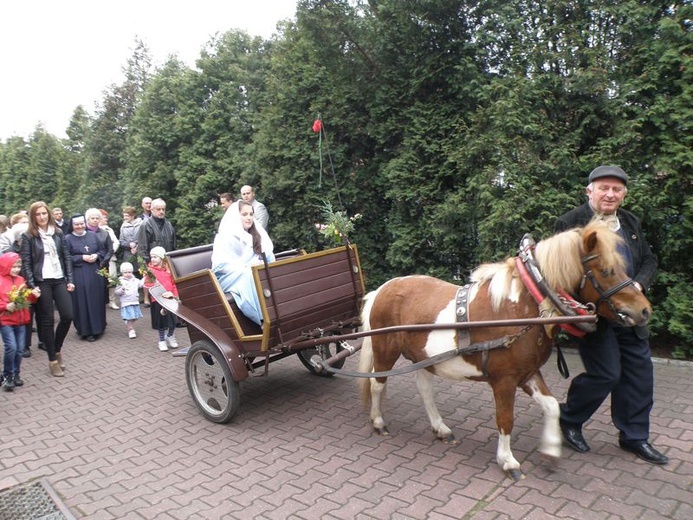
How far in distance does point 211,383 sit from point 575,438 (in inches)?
125

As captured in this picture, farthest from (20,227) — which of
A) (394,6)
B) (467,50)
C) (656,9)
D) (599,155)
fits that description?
(656,9)

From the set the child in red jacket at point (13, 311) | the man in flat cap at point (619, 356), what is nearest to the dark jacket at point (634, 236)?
the man in flat cap at point (619, 356)

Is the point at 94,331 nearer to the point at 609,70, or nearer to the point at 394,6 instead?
the point at 394,6

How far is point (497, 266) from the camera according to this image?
11.5ft

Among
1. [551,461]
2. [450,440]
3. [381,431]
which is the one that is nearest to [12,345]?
[381,431]

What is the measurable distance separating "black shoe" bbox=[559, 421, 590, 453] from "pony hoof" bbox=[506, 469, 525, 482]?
568mm

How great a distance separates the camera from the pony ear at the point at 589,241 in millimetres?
2992

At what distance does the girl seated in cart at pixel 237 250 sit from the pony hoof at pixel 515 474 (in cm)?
240

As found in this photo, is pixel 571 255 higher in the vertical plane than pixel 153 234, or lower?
lower

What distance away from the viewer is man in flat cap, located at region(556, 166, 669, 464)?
3340 mm

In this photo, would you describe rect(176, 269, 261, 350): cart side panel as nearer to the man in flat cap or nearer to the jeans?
the jeans

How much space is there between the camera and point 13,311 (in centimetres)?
562

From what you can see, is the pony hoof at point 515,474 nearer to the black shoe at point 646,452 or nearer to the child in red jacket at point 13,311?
the black shoe at point 646,452

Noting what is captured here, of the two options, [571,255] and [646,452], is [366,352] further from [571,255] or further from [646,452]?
[646,452]
